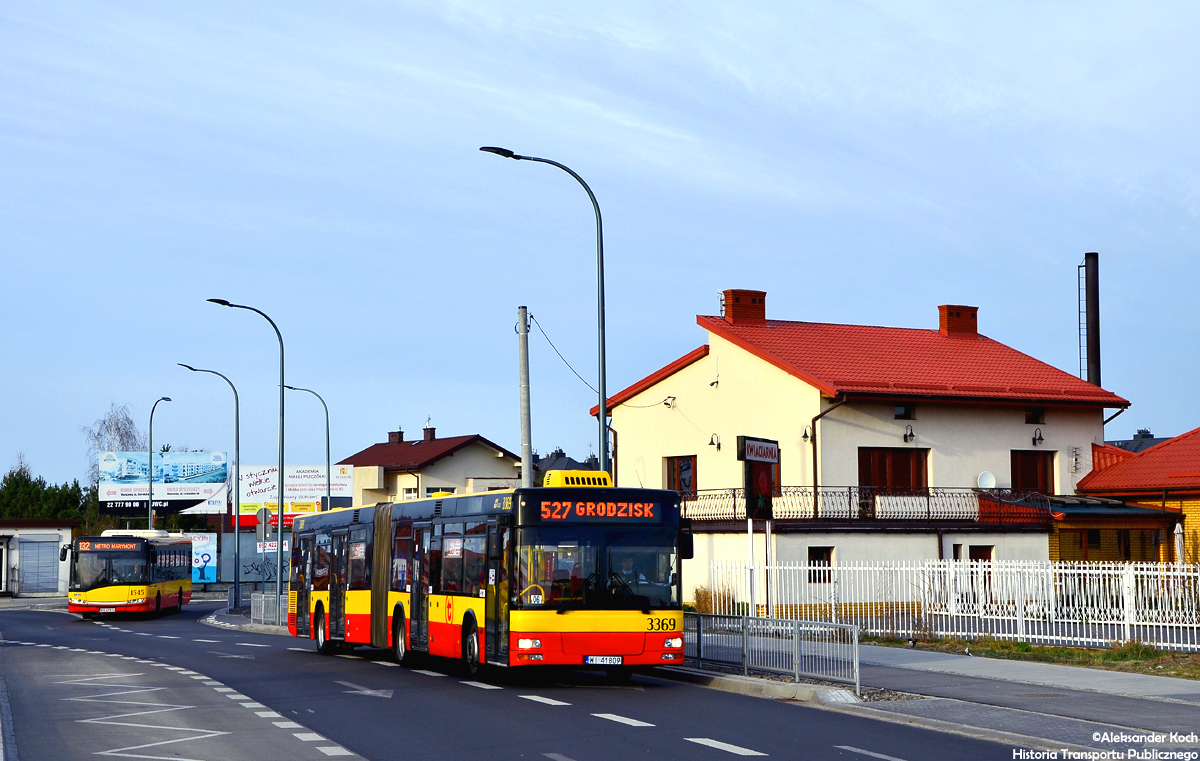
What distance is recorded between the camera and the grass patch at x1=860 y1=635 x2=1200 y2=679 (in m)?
19.8

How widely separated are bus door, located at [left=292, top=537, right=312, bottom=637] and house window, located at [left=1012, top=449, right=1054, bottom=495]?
21.2 meters

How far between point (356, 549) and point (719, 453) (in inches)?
645

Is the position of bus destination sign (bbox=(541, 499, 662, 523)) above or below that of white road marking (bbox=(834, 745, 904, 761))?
above

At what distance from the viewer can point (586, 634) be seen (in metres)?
18.1

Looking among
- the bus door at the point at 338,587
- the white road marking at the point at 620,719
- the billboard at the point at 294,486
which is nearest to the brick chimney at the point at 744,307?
the bus door at the point at 338,587

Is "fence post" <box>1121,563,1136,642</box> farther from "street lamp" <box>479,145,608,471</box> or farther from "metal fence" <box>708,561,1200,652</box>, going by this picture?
"street lamp" <box>479,145,608,471</box>

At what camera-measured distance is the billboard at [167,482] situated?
259ft

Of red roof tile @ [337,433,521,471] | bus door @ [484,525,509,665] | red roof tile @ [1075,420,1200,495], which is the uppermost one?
red roof tile @ [337,433,521,471]

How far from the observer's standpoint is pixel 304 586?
29984 millimetres

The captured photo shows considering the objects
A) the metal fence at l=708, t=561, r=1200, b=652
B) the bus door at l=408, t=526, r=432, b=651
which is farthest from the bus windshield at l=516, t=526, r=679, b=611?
the metal fence at l=708, t=561, r=1200, b=652

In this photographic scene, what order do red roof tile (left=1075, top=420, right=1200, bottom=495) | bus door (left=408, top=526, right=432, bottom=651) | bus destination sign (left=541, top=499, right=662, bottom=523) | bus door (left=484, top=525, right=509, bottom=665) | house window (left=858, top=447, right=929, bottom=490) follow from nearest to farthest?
bus door (left=484, top=525, right=509, bottom=665)
bus destination sign (left=541, top=499, right=662, bottom=523)
bus door (left=408, top=526, right=432, bottom=651)
house window (left=858, top=447, right=929, bottom=490)
red roof tile (left=1075, top=420, right=1200, bottom=495)

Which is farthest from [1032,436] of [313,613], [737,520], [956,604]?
[313,613]

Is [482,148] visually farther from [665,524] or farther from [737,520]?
[737,520]

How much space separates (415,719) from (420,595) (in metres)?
7.22
